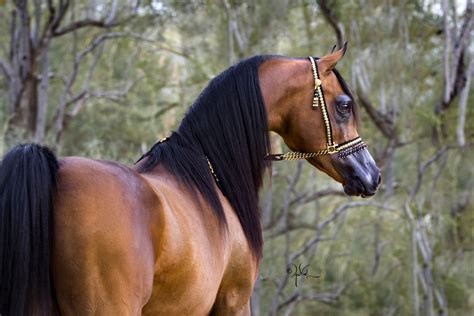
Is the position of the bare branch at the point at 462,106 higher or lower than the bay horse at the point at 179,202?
lower

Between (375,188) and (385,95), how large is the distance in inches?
463

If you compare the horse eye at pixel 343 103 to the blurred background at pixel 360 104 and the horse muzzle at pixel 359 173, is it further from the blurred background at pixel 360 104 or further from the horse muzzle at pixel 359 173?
the blurred background at pixel 360 104

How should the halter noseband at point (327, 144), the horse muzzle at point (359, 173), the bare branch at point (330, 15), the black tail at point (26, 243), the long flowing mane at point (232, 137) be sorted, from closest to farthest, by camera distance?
the black tail at point (26, 243) < the long flowing mane at point (232, 137) < the halter noseband at point (327, 144) < the horse muzzle at point (359, 173) < the bare branch at point (330, 15)

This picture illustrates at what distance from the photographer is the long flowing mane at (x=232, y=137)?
409 centimetres

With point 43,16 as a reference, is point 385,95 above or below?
below

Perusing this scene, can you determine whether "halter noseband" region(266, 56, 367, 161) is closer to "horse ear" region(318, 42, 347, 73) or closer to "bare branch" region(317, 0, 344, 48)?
"horse ear" region(318, 42, 347, 73)

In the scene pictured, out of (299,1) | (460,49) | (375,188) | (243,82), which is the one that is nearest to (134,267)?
(243,82)

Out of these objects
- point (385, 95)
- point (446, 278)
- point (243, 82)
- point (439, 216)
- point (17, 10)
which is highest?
point (17, 10)

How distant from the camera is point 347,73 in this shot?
13.9 m

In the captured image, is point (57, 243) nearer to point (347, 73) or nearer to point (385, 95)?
point (347, 73)

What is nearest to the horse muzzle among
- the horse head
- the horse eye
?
the horse head

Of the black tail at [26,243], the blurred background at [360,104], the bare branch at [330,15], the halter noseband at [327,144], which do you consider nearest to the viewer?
the black tail at [26,243]

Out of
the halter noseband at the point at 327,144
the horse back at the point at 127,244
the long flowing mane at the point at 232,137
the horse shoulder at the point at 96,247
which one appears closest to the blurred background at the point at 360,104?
the halter noseband at the point at 327,144

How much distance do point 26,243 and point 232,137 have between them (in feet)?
4.42
